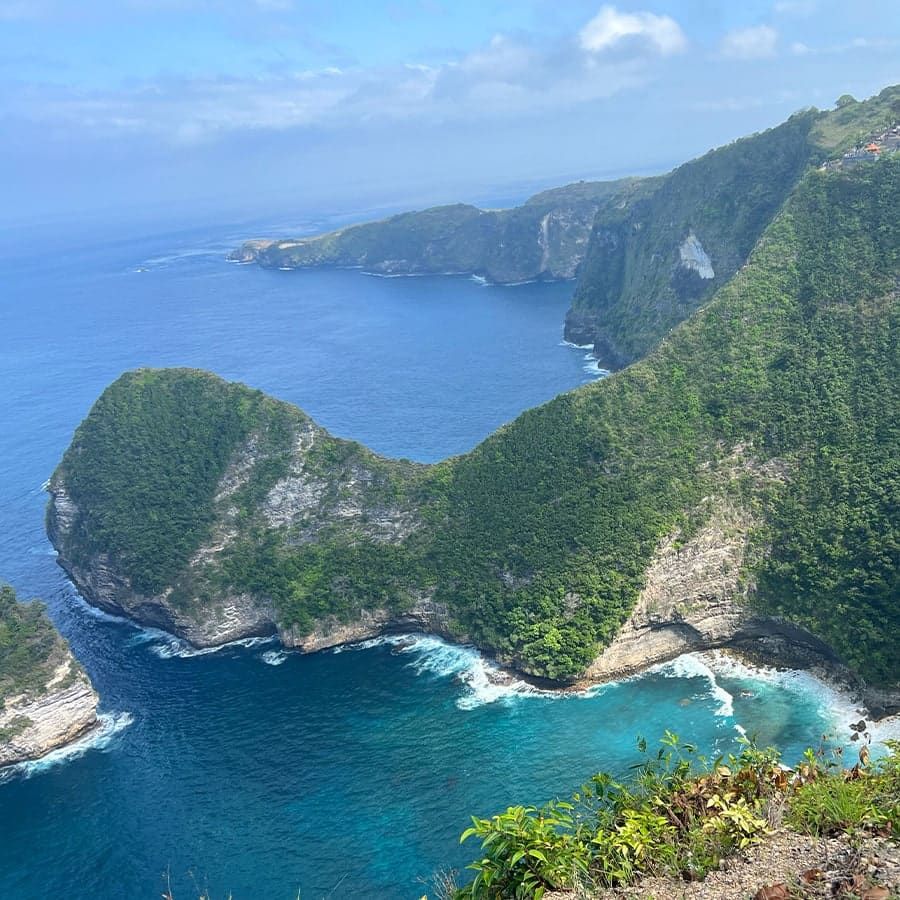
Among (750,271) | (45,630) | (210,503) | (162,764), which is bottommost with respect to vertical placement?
(162,764)

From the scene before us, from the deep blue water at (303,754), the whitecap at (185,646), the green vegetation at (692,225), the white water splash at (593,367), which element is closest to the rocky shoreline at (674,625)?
the whitecap at (185,646)

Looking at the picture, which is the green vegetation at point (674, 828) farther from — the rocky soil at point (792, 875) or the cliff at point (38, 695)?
the cliff at point (38, 695)

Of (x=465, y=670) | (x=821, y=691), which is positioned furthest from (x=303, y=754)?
(x=821, y=691)

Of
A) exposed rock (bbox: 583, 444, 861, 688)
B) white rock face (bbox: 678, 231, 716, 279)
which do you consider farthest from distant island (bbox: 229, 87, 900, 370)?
exposed rock (bbox: 583, 444, 861, 688)

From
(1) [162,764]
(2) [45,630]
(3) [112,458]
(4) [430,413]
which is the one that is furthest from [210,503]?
(4) [430,413]

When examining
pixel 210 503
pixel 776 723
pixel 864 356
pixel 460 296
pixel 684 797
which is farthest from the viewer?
pixel 460 296

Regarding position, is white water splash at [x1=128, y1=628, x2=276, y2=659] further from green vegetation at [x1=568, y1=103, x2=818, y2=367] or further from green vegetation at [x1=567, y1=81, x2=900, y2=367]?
green vegetation at [x1=568, y1=103, x2=818, y2=367]

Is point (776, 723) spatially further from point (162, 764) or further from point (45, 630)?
point (45, 630)

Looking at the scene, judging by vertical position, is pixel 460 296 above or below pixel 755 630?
above
